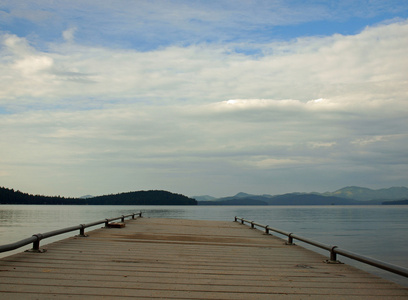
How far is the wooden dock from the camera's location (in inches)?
201

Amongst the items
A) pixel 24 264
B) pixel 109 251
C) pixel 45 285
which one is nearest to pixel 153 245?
pixel 109 251

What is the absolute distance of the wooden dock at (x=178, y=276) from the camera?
16.8 ft

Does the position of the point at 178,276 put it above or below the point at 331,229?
above

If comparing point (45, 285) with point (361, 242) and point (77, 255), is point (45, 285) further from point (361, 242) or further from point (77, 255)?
point (361, 242)

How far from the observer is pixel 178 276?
6.25 meters

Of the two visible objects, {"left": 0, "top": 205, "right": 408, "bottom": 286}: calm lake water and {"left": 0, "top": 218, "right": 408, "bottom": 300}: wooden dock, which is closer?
{"left": 0, "top": 218, "right": 408, "bottom": 300}: wooden dock

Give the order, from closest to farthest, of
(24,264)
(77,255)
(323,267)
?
(24,264)
(323,267)
(77,255)

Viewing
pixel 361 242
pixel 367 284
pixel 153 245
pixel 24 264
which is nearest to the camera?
pixel 367 284

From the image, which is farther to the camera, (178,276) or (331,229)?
(331,229)

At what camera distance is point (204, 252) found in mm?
9320

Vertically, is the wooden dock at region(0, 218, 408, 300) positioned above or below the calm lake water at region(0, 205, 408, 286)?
above

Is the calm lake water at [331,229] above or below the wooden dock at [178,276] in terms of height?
below

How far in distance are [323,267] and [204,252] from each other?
9.93 feet

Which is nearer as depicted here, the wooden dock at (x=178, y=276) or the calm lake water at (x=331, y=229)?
the wooden dock at (x=178, y=276)
